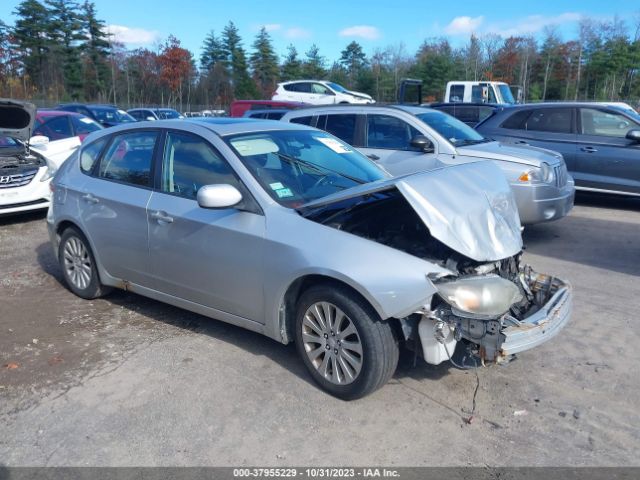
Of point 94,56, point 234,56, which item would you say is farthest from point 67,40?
point 234,56

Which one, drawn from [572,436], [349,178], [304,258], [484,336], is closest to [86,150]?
[349,178]

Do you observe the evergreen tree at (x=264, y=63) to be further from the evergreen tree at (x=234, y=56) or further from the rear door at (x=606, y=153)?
the rear door at (x=606, y=153)

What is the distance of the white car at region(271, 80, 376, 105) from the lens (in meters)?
23.7

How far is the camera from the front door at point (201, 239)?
4.00 metres

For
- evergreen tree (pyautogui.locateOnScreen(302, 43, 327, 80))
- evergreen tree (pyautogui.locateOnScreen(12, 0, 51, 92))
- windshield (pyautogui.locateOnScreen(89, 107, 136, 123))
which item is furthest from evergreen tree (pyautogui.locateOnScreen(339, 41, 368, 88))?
windshield (pyautogui.locateOnScreen(89, 107, 136, 123))

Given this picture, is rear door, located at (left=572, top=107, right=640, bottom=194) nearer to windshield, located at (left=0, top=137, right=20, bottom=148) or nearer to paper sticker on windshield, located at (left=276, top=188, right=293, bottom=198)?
paper sticker on windshield, located at (left=276, top=188, right=293, bottom=198)

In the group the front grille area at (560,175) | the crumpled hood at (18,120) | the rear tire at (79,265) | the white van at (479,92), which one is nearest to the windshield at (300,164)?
the rear tire at (79,265)

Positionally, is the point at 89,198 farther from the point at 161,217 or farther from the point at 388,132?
the point at 388,132

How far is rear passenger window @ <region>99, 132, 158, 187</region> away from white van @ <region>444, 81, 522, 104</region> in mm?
18041

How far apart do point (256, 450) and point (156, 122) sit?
3045mm

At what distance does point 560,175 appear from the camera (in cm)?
767

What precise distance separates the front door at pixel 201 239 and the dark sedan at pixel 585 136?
7377mm

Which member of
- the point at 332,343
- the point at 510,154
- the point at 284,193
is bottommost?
the point at 332,343

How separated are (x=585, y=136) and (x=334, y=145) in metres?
6.57
